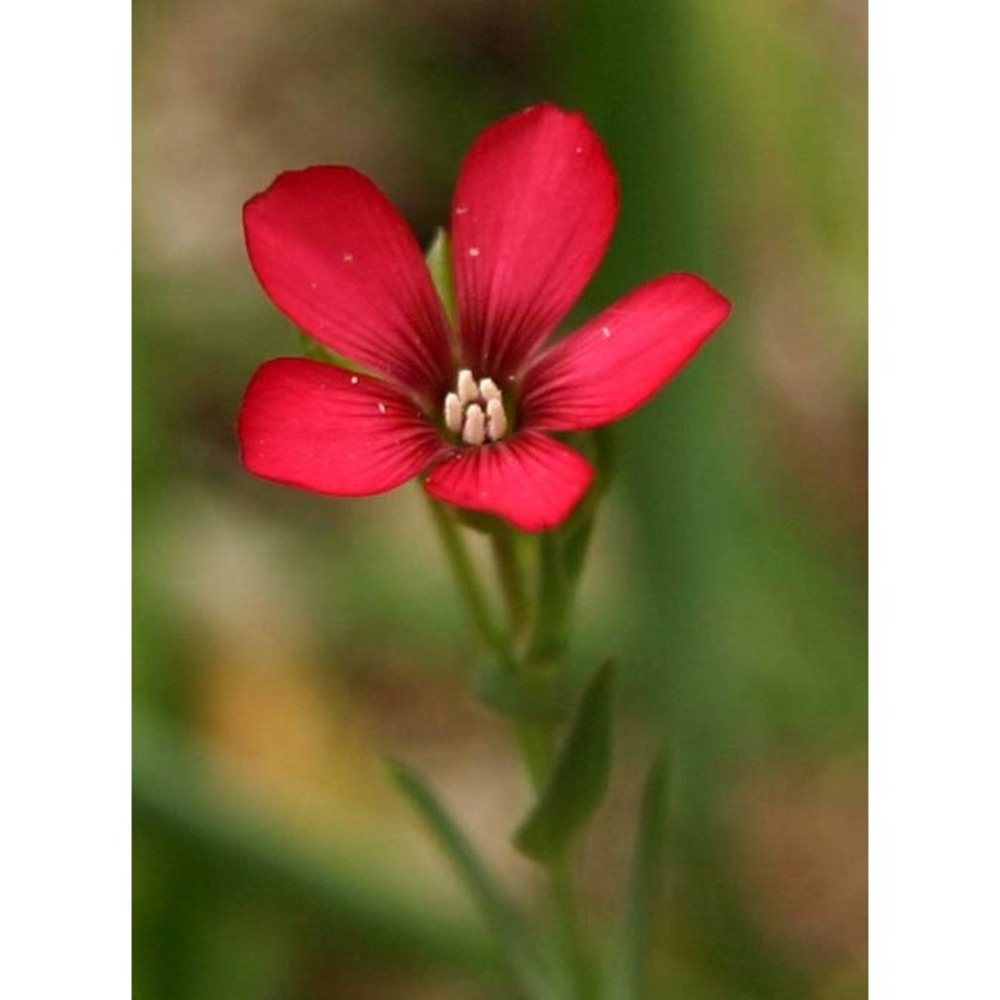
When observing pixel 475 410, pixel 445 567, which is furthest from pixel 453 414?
pixel 445 567

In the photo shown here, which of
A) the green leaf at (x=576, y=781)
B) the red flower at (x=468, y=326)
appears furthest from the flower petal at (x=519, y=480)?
the green leaf at (x=576, y=781)

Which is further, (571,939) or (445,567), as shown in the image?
(445,567)

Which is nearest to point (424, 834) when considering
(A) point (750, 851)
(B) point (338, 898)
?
(B) point (338, 898)
